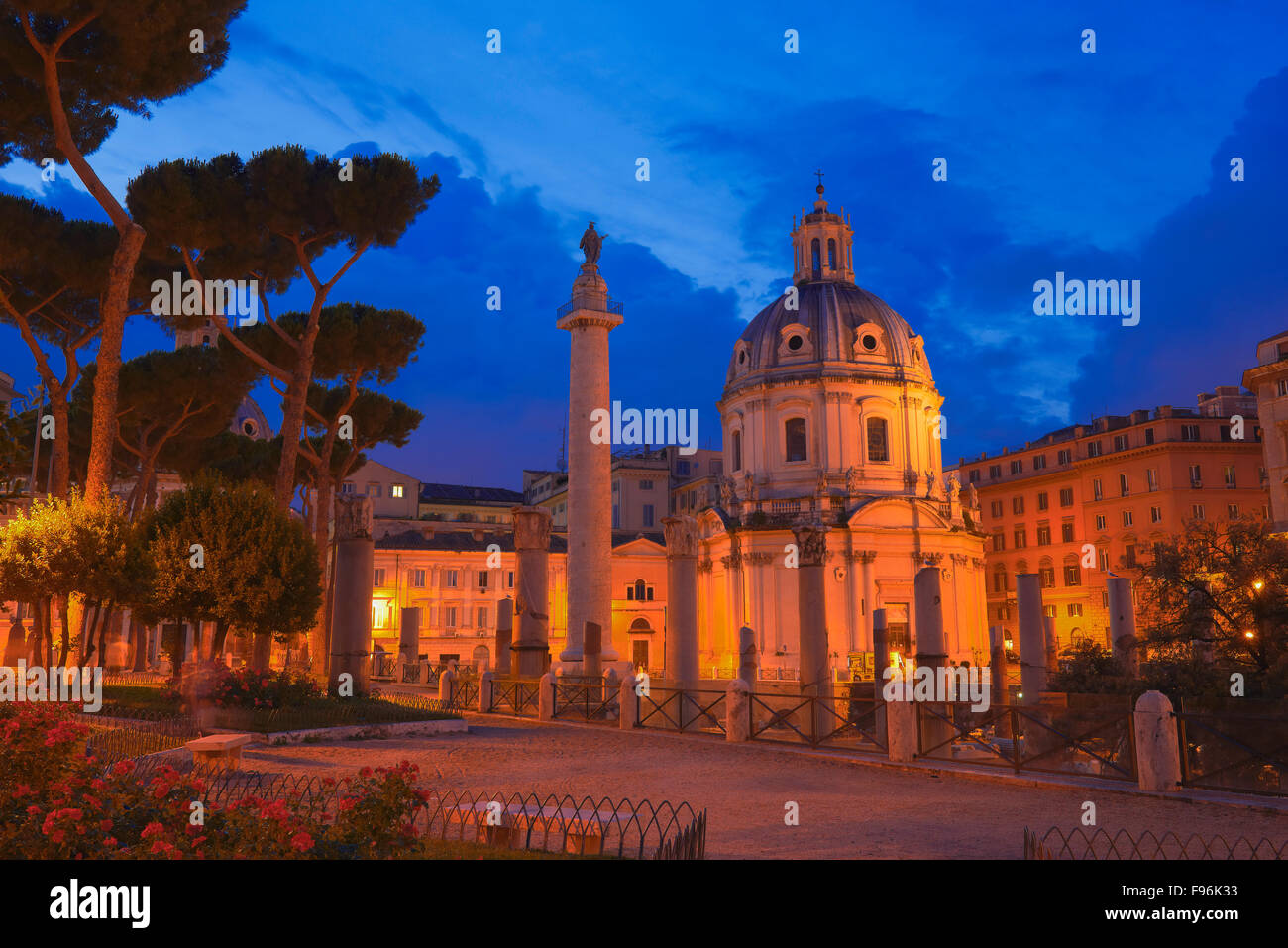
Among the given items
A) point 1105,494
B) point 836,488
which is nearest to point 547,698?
point 836,488

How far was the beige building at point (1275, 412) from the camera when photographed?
122 feet

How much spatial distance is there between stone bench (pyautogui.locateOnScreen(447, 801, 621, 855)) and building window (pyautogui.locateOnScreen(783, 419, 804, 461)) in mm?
44507

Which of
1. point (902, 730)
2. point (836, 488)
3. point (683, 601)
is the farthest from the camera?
point (836, 488)

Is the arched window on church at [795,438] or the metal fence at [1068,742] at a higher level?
the arched window on church at [795,438]

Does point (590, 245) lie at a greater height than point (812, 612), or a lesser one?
greater

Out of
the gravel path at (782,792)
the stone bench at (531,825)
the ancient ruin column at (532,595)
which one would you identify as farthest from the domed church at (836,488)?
the stone bench at (531,825)

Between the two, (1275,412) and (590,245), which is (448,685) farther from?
(1275,412)

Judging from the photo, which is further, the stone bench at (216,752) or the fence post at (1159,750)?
the stone bench at (216,752)

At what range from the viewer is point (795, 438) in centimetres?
5281

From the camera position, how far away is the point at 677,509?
7131 centimetres

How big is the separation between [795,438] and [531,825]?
45.9m

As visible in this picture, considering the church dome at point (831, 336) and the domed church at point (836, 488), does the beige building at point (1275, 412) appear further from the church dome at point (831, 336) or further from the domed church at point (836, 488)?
the church dome at point (831, 336)

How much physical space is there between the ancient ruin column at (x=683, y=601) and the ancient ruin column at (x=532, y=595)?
319 cm

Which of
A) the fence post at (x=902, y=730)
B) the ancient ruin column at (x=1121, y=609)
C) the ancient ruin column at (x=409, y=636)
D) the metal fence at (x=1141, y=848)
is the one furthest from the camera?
the ancient ruin column at (x=409, y=636)
